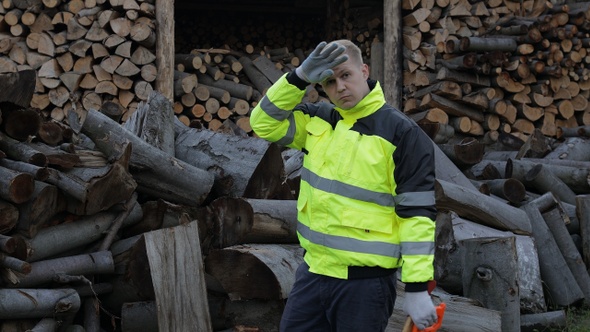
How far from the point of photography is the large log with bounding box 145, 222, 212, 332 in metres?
4.43

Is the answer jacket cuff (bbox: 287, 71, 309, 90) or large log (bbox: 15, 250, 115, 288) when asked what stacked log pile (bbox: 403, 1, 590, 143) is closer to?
large log (bbox: 15, 250, 115, 288)

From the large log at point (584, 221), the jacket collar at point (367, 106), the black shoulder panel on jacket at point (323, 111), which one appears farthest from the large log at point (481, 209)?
the jacket collar at point (367, 106)

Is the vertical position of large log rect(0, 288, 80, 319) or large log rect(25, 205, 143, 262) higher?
large log rect(25, 205, 143, 262)

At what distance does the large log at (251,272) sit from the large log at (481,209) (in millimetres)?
1681

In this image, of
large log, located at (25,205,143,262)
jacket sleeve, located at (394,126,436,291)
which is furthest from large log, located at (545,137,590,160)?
jacket sleeve, located at (394,126,436,291)

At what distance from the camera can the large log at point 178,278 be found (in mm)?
4426

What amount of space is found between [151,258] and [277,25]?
9.05 m

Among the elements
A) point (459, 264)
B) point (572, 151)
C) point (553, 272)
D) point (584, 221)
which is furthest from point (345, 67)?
point (572, 151)

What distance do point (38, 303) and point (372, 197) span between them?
82.4 inches

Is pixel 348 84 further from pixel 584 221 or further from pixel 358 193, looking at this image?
pixel 584 221

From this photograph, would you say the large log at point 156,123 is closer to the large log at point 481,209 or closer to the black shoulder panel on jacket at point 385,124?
the large log at point 481,209

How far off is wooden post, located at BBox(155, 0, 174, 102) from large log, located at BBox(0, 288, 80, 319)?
14.0 ft

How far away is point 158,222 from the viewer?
17.0ft

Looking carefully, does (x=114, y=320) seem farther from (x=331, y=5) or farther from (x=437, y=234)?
(x=331, y=5)
